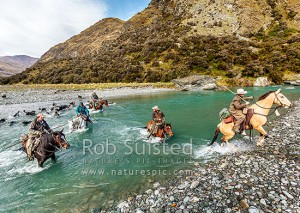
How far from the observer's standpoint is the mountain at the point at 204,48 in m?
63.6

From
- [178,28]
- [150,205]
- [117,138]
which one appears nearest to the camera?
[150,205]

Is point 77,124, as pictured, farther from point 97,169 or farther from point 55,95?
point 55,95

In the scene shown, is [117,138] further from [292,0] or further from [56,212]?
[292,0]

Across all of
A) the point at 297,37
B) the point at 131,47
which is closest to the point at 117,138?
the point at 131,47

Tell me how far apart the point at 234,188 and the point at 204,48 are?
7832cm

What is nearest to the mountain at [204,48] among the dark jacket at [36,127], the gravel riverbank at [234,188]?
the gravel riverbank at [234,188]

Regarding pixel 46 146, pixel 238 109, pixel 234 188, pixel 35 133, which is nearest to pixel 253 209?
pixel 234 188

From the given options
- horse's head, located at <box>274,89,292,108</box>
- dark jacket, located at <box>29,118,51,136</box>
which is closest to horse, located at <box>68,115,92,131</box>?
dark jacket, located at <box>29,118,51,136</box>

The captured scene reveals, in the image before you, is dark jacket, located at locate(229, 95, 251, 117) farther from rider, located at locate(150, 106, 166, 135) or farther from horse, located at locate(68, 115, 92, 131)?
horse, located at locate(68, 115, 92, 131)

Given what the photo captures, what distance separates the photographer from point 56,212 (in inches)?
248

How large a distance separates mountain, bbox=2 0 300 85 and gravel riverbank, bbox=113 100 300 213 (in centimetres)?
5148

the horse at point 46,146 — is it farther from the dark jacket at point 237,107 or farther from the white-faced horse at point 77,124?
the dark jacket at point 237,107

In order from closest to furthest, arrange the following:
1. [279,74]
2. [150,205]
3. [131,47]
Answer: [150,205] < [279,74] < [131,47]

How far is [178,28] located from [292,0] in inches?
2573
